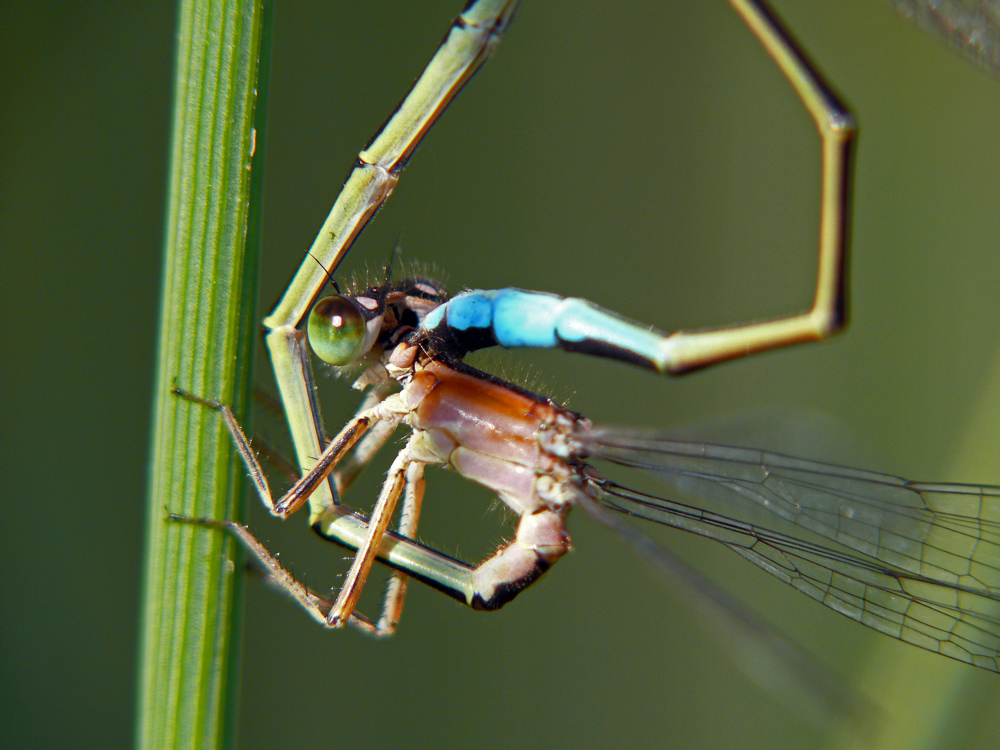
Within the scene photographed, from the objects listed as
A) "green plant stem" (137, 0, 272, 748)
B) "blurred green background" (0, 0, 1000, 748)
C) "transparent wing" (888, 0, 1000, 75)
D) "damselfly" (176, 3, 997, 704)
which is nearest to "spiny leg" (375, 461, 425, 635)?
"damselfly" (176, 3, 997, 704)

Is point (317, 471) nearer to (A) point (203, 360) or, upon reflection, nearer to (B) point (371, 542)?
(B) point (371, 542)

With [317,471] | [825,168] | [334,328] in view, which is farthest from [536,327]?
[825,168]

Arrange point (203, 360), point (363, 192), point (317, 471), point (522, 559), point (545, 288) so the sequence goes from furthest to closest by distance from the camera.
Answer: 1. point (545, 288)
2. point (522, 559)
3. point (317, 471)
4. point (363, 192)
5. point (203, 360)

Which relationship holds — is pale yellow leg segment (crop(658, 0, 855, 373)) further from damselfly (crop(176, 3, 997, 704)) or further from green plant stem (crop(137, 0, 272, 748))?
green plant stem (crop(137, 0, 272, 748))

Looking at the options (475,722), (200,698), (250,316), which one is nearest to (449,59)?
(250,316)

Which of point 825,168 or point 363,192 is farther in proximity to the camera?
point 363,192

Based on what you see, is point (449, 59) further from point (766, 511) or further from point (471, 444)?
point (766, 511)
